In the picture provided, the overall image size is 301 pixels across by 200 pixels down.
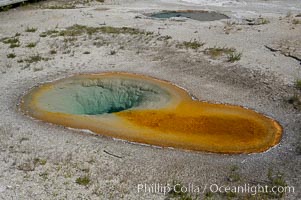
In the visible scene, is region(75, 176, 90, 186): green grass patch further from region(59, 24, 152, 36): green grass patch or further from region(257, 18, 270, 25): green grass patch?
region(257, 18, 270, 25): green grass patch

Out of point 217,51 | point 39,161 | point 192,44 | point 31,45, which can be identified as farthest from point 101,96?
point 192,44

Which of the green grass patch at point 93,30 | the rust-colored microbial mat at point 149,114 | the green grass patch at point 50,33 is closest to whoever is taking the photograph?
the rust-colored microbial mat at point 149,114

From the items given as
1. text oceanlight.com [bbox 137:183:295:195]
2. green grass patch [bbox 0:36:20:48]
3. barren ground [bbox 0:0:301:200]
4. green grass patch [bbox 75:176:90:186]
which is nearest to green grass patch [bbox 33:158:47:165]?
barren ground [bbox 0:0:301:200]

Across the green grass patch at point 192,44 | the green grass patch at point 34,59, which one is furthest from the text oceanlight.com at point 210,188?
the green grass patch at point 192,44

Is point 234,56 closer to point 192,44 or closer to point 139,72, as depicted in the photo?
point 192,44

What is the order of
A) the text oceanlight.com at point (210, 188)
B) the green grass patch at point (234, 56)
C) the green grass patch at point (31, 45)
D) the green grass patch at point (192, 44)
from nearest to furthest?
the text oceanlight.com at point (210, 188) < the green grass patch at point (234, 56) < the green grass patch at point (31, 45) < the green grass patch at point (192, 44)

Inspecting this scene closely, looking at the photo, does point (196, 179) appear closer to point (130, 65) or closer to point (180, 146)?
point (180, 146)

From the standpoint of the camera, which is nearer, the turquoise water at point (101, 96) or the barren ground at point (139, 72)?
the barren ground at point (139, 72)

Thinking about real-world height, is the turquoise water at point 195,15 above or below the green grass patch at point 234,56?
above

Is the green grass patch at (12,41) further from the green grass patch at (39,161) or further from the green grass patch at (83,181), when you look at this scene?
the green grass patch at (83,181)
